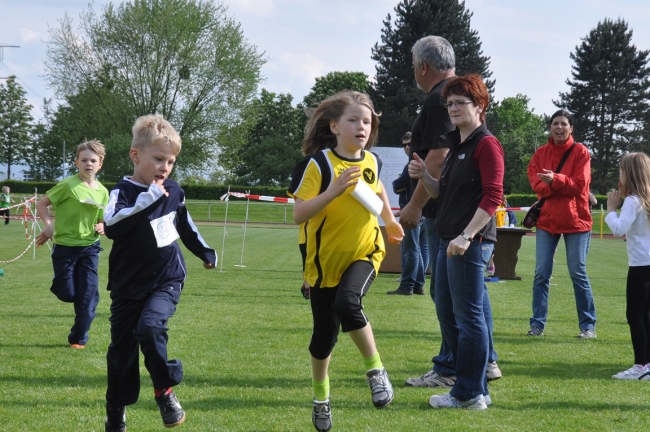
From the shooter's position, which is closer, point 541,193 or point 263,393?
point 263,393

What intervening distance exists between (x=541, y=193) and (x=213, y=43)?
166 feet

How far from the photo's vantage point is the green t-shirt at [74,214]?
711 cm

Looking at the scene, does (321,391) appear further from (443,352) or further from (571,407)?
(571,407)

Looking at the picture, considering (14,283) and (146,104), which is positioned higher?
(146,104)

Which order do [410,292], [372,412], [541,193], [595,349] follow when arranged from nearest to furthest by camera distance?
[372,412] → [595,349] → [541,193] → [410,292]

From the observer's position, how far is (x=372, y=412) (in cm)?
479

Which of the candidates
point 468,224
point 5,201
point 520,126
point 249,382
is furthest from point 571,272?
point 520,126

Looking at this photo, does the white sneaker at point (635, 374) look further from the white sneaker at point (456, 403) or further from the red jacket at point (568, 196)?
the red jacket at point (568, 196)

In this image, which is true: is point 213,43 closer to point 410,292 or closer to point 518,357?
point 410,292

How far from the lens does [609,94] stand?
7056 cm

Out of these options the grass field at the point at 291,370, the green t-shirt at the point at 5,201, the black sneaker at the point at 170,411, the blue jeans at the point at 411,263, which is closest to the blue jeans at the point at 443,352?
the grass field at the point at 291,370

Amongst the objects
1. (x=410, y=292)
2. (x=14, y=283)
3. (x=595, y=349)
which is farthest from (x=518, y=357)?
(x=14, y=283)

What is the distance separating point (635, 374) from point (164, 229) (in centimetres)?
390

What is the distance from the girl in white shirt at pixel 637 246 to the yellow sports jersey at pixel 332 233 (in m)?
2.50
